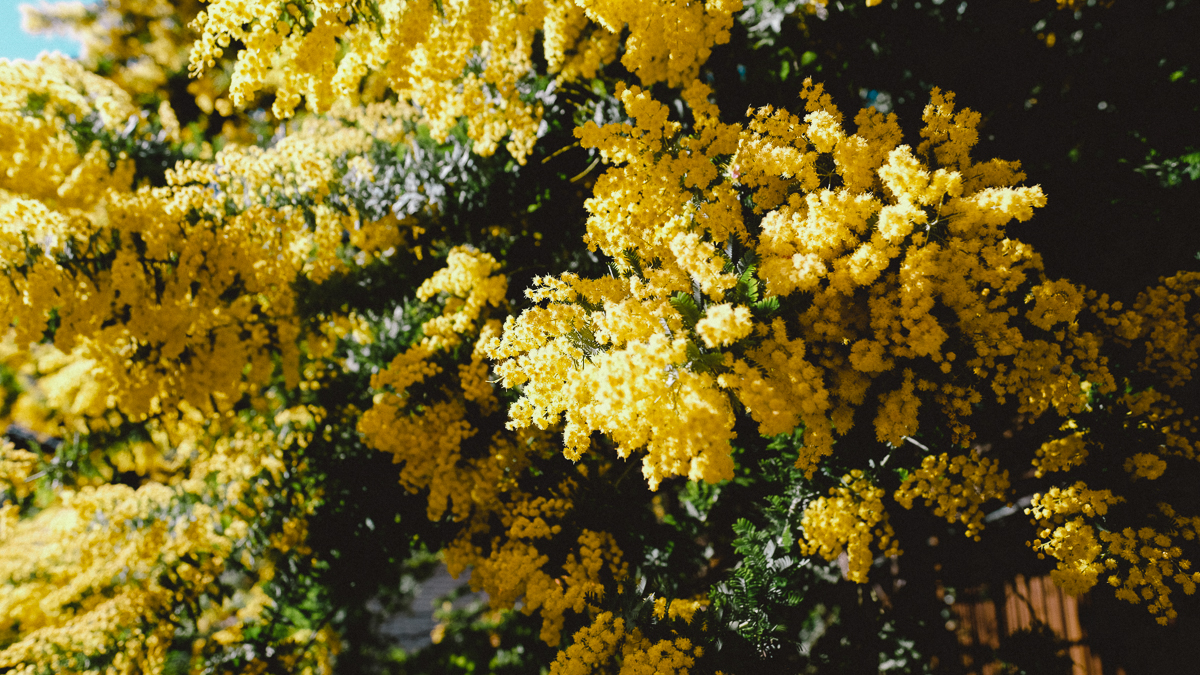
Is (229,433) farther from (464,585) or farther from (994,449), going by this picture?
(994,449)

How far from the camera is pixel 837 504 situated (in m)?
2.34

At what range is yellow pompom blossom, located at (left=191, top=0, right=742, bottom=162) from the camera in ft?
6.86

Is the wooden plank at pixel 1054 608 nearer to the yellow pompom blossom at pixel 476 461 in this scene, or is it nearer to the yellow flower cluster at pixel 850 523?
the yellow flower cluster at pixel 850 523

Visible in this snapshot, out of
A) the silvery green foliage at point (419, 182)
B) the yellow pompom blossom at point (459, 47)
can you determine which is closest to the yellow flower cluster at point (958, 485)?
the yellow pompom blossom at point (459, 47)

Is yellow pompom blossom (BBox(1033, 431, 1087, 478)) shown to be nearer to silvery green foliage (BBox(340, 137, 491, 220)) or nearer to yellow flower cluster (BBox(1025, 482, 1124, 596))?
yellow flower cluster (BBox(1025, 482, 1124, 596))

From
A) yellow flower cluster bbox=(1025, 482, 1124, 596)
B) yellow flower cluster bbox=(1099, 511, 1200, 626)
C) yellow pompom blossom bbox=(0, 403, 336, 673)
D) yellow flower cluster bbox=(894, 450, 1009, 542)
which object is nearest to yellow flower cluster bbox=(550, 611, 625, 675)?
yellow flower cluster bbox=(894, 450, 1009, 542)

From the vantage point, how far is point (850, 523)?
2297 millimetres

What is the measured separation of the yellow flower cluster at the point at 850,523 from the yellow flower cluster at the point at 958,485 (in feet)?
0.45

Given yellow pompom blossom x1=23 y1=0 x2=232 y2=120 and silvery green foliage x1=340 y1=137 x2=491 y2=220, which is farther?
yellow pompom blossom x1=23 y1=0 x2=232 y2=120

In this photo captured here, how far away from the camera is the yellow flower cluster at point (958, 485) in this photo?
222cm

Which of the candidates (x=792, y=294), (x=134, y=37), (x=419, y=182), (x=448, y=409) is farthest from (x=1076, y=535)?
(x=134, y=37)

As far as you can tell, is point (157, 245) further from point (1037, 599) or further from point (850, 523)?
point (1037, 599)

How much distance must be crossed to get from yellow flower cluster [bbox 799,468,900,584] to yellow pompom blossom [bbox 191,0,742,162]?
1.97m

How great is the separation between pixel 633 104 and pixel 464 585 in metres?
6.48
